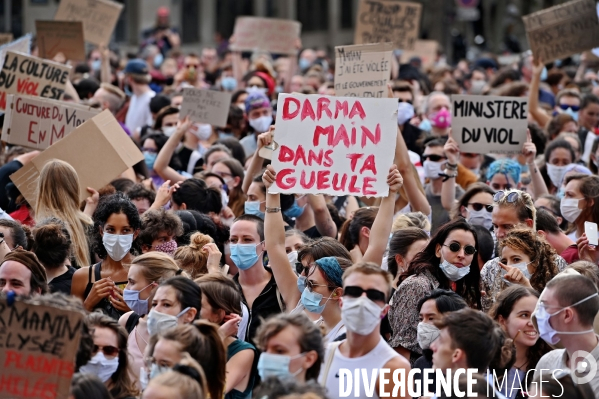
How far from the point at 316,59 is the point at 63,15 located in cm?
1060

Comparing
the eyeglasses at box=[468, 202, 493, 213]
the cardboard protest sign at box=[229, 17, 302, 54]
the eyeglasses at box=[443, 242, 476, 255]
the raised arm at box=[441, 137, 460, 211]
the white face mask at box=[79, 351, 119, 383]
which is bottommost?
the white face mask at box=[79, 351, 119, 383]

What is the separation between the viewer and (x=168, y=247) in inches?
289

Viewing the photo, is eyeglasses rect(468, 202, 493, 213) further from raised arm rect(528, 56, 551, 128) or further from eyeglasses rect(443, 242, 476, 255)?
raised arm rect(528, 56, 551, 128)

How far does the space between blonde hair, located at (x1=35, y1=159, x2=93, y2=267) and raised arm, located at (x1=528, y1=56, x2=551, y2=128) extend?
640cm

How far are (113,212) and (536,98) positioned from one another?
679cm

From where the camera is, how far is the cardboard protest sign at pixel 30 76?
35.6 feet

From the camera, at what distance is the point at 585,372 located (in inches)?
200

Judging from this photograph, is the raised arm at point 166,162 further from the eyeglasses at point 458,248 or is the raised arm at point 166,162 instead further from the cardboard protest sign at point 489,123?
the eyeglasses at point 458,248

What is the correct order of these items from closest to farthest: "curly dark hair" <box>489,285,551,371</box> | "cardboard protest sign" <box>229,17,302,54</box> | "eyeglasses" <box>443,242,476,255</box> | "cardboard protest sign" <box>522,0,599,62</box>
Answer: "curly dark hair" <box>489,285,551,371</box> → "eyeglasses" <box>443,242,476,255</box> → "cardboard protest sign" <box>522,0,599,62</box> → "cardboard protest sign" <box>229,17,302,54</box>

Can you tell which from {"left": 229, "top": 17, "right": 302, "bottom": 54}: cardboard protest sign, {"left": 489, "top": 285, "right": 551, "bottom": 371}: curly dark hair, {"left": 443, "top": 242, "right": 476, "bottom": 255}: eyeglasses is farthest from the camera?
{"left": 229, "top": 17, "right": 302, "bottom": 54}: cardboard protest sign

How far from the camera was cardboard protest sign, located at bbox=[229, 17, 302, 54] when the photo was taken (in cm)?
1733

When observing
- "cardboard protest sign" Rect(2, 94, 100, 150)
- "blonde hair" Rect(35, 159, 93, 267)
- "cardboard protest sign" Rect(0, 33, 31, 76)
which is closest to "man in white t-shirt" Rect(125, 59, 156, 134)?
"cardboard protest sign" Rect(0, 33, 31, 76)

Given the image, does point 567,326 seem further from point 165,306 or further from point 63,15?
point 63,15

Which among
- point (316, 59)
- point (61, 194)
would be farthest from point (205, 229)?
point (316, 59)
